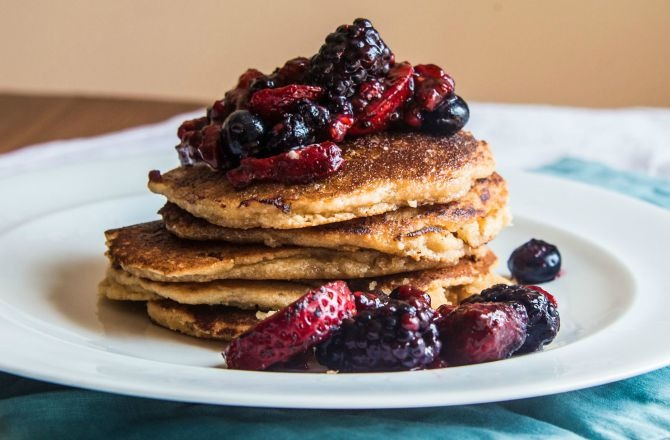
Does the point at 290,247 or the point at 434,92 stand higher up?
the point at 434,92

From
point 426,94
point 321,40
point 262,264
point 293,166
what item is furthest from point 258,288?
point 321,40

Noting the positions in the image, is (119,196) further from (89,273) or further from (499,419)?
(499,419)

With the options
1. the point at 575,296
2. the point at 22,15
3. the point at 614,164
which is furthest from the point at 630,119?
the point at 22,15

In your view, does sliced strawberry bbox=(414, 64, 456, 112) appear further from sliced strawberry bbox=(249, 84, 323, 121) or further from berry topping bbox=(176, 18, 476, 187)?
sliced strawberry bbox=(249, 84, 323, 121)

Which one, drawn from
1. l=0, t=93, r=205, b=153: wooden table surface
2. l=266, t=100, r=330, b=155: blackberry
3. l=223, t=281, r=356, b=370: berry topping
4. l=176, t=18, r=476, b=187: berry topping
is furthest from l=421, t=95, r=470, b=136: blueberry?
l=0, t=93, r=205, b=153: wooden table surface

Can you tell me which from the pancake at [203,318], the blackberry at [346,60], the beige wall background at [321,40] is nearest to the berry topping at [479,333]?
the pancake at [203,318]

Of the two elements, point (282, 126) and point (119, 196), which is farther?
point (119, 196)

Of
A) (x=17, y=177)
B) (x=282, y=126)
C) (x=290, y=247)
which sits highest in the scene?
(x=282, y=126)
